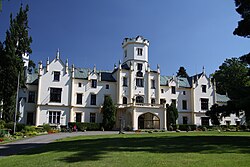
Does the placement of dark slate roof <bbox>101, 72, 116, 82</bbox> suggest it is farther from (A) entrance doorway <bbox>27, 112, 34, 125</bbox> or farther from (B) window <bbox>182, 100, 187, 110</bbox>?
(B) window <bbox>182, 100, 187, 110</bbox>

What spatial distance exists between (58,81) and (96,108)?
825cm

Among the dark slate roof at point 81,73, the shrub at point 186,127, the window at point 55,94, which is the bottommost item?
the shrub at point 186,127

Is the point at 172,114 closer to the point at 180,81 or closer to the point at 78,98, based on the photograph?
the point at 180,81

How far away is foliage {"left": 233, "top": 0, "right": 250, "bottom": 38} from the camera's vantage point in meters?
18.3

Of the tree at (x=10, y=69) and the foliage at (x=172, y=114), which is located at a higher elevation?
the tree at (x=10, y=69)

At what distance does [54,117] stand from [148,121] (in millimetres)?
17007

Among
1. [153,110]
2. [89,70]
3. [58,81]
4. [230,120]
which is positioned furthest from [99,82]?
[230,120]

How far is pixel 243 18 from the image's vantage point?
62.7 ft

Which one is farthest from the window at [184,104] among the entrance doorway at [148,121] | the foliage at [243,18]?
the foliage at [243,18]

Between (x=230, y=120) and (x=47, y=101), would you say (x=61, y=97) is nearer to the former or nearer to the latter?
(x=47, y=101)

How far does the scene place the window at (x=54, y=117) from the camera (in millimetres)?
43469

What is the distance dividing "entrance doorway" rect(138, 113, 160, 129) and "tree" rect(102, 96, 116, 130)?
242 inches

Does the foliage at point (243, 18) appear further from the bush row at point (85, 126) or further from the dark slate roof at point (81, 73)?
the dark slate roof at point (81, 73)

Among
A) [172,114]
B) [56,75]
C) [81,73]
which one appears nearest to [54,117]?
[56,75]
